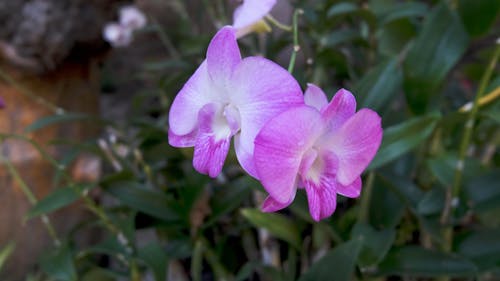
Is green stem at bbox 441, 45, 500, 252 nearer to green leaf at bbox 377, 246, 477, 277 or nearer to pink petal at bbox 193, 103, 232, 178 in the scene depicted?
green leaf at bbox 377, 246, 477, 277

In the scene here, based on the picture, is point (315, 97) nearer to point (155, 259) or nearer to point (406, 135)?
point (406, 135)

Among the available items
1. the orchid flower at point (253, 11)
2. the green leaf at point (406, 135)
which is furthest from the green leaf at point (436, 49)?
the orchid flower at point (253, 11)

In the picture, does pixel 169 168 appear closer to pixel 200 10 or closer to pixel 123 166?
pixel 123 166

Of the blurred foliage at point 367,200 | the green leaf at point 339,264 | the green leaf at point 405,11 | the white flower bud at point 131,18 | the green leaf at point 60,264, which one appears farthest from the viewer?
the white flower bud at point 131,18

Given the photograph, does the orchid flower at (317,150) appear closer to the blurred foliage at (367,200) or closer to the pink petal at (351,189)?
the pink petal at (351,189)

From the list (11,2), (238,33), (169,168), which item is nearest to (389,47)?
(169,168)
